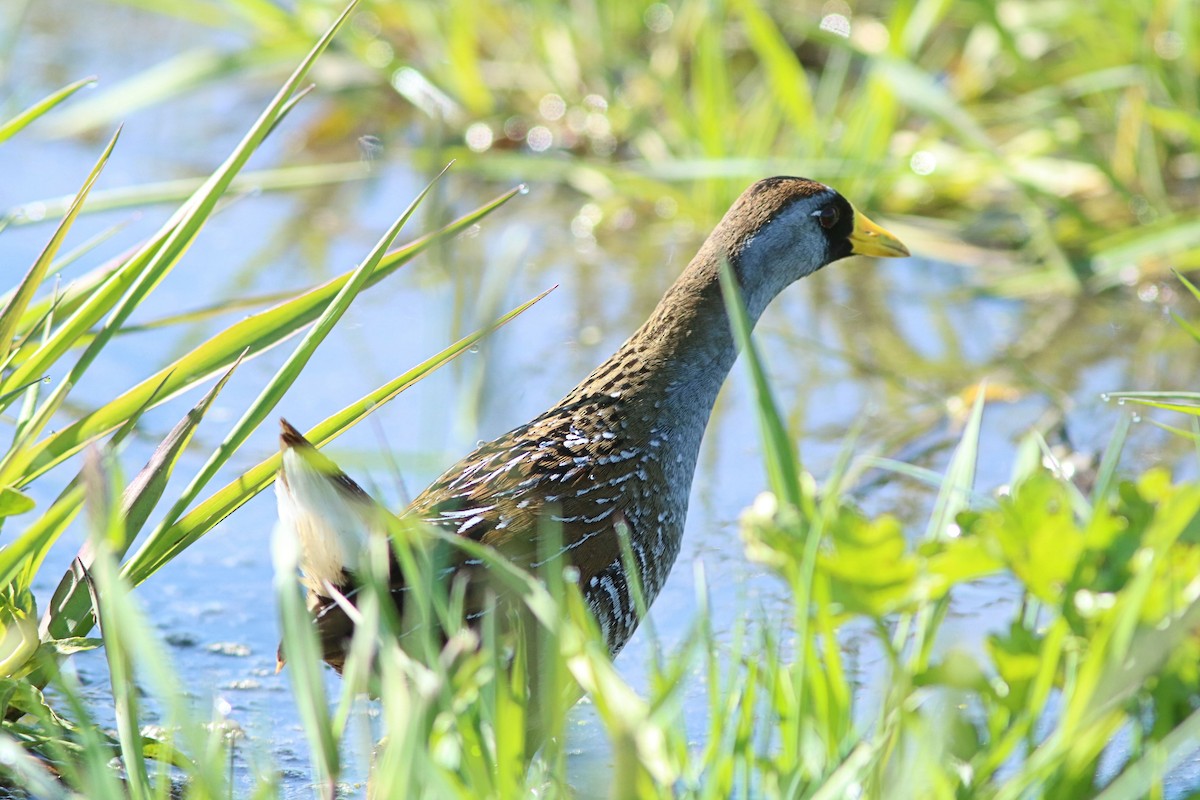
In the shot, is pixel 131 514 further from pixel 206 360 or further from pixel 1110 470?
pixel 1110 470

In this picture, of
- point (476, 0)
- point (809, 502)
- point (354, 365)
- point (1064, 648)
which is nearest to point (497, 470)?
point (809, 502)

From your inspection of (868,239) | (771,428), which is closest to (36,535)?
(771,428)

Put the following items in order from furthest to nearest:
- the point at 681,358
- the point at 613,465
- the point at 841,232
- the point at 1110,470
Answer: the point at 841,232
the point at 681,358
the point at 613,465
the point at 1110,470

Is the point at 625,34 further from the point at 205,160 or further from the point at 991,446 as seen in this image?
the point at 991,446

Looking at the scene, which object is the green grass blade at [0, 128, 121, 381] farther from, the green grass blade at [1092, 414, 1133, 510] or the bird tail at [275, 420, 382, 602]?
the green grass blade at [1092, 414, 1133, 510]

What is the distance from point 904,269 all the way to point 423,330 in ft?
5.63

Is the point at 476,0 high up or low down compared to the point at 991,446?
up

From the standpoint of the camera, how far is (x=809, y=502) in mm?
1901

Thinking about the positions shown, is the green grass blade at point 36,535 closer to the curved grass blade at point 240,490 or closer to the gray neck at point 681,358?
the curved grass blade at point 240,490

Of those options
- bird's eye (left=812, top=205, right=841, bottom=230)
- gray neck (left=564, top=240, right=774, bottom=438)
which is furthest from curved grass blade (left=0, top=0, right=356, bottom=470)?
bird's eye (left=812, top=205, right=841, bottom=230)

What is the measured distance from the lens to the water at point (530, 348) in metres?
3.25

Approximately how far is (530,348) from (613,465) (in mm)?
1853

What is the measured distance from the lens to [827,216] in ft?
10.6

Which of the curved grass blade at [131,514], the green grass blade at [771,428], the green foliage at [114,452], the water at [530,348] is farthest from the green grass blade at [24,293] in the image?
the green grass blade at [771,428]
